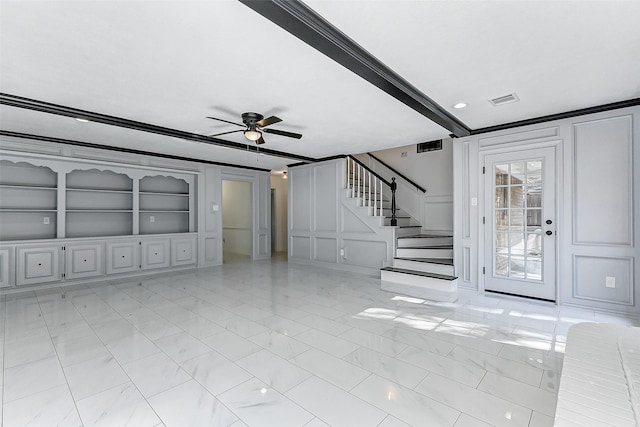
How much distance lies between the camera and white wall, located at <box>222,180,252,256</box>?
28.3 ft

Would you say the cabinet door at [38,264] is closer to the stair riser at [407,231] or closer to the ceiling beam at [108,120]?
the ceiling beam at [108,120]

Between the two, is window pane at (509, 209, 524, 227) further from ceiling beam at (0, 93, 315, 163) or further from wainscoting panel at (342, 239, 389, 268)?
ceiling beam at (0, 93, 315, 163)

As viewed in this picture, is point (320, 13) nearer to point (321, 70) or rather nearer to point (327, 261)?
point (321, 70)

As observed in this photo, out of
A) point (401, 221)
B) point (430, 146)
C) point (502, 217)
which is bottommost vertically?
point (401, 221)

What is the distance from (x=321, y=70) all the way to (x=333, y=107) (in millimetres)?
979

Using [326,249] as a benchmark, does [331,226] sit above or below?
above

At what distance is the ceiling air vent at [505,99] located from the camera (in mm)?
3375

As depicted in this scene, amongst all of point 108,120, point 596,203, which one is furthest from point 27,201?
point 596,203

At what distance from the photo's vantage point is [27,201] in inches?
205

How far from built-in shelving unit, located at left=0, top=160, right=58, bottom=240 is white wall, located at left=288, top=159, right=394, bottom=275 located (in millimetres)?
4812

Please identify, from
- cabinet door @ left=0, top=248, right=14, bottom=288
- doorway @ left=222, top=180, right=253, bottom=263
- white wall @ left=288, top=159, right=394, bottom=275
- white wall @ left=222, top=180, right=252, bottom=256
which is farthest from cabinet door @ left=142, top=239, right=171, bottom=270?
white wall @ left=288, top=159, right=394, bottom=275

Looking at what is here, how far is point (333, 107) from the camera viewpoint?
12.2 ft

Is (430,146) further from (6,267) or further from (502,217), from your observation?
(6,267)

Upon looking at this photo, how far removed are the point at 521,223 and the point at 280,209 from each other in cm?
734
